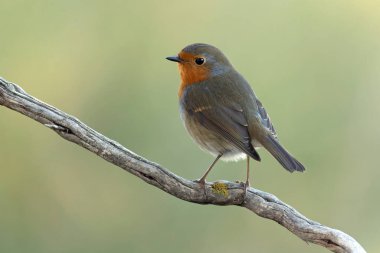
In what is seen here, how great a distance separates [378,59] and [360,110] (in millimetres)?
594

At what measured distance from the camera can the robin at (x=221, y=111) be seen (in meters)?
4.54

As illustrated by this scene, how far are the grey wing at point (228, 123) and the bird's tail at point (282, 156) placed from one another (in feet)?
0.39

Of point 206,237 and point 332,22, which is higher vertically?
point 332,22

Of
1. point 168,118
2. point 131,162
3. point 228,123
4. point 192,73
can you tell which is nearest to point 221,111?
point 228,123

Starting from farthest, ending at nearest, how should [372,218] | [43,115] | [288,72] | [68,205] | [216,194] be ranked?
[288,72] < [68,205] < [372,218] < [216,194] < [43,115]

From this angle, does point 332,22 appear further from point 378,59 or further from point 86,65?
point 86,65

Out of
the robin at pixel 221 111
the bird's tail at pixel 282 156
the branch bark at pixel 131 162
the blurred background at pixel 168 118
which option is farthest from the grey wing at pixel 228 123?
the blurred background at pixel 168 118

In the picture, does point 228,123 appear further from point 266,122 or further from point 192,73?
point 192,73

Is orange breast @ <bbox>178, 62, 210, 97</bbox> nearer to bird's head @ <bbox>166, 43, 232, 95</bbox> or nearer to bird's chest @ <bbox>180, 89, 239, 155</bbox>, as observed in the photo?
bird's head @ <bbox>166, 43, 232, 95</bbox>

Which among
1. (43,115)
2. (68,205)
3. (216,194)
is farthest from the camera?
(68,205)

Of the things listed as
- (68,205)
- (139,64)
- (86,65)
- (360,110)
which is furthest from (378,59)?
(68,205)

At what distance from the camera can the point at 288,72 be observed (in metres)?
6.36

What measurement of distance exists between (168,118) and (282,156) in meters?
1.96

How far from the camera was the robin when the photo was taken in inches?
179
